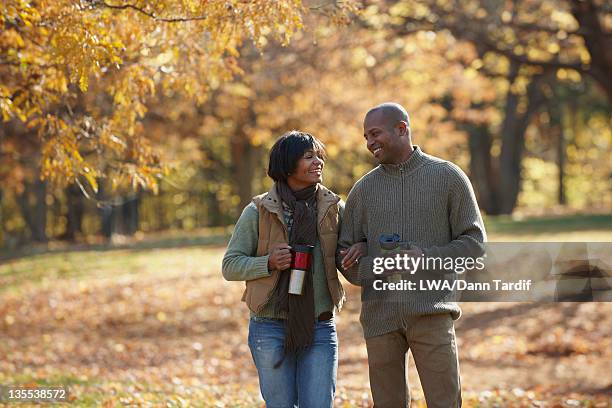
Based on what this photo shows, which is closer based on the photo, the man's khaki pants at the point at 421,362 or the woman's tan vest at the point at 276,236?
the man's khaki pants at the point at 421,362

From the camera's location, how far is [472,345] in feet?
43.3

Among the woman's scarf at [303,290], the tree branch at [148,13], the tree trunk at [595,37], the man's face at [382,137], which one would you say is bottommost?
the woman's scarf at [303,290]

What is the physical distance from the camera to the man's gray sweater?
4.31m

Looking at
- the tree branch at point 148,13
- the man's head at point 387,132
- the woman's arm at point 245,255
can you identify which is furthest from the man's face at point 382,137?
the tree branch at point 148,13

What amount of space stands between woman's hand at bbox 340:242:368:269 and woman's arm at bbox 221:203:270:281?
1.36 ft

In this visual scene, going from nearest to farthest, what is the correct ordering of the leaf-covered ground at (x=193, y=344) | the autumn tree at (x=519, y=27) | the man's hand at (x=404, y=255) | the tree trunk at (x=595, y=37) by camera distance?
the man's hand at (x=404, y=255) → the leaf-covered ground at (x=193, y=344) → the tree trunk at (x=595, y=37) → the autumn tree at (x=519, y=27)

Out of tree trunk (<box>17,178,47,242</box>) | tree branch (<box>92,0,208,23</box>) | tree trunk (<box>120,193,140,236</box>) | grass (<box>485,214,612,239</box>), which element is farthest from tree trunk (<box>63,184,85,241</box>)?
tree branch (<box>92,0,208,23</box>)

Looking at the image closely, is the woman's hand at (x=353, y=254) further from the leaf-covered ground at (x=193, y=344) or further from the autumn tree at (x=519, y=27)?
the autumn tree at (x=519, y=27)

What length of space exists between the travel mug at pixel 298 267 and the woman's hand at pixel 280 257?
0.13ft

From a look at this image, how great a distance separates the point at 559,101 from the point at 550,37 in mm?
19893

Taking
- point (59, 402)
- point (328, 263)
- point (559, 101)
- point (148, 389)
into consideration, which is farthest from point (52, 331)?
point (559, 101)

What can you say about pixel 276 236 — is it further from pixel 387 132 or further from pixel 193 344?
pixel 193 344

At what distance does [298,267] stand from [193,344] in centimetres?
970

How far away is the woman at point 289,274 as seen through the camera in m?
4.41
